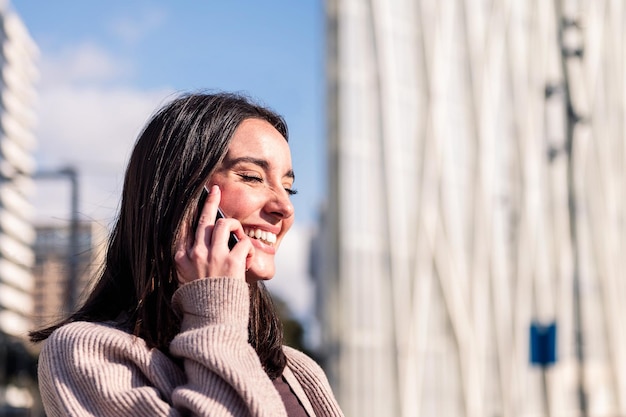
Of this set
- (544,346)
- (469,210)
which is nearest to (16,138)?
(469,210)

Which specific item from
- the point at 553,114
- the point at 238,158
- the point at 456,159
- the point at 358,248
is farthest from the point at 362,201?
the point at 238,158

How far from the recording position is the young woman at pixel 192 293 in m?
2.57

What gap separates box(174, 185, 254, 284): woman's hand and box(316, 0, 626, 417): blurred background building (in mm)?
18355

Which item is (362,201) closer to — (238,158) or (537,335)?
(537,335)

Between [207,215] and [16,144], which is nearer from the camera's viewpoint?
[207,215]

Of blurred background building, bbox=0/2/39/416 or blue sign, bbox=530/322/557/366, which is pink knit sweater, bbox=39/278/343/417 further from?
blurred background building, bbox=0/2/39/416

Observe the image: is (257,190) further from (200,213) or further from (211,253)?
(211,253)

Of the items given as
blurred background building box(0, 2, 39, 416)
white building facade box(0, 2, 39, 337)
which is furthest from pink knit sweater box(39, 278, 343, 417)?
white building facade box(0, 2, 39, 337)

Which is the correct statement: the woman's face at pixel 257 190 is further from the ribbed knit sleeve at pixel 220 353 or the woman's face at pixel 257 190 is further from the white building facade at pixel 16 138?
the white building facade at pixel 16 138

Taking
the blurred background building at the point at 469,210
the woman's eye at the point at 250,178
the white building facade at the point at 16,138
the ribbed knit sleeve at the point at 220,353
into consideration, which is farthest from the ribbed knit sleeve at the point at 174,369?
the white building facade at the point at 16,138

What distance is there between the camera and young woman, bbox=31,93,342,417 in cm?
257

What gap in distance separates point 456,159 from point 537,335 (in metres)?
19.3

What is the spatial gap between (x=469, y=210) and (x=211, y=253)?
1164 inches

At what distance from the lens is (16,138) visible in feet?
509
